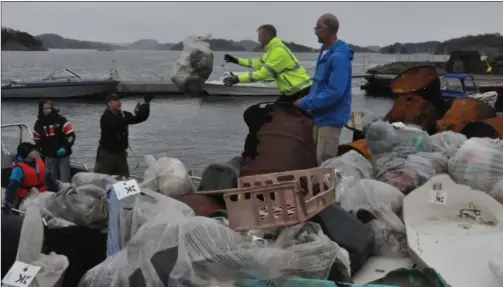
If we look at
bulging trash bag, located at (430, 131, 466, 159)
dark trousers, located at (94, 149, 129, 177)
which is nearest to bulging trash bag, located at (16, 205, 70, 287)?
bulging trash bag, located at (430, 131, 466, 159)

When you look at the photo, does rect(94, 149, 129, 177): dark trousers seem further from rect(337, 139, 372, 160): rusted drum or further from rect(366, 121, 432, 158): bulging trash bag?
rect(366, 121, 432, 158): bulging trash bag

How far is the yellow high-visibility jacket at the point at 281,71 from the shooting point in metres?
5.86

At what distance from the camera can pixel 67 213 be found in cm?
436

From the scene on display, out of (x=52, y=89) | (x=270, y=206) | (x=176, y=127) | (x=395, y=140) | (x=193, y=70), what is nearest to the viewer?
(x=270, y=206)

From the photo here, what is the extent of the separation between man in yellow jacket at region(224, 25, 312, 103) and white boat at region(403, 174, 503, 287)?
159 cm

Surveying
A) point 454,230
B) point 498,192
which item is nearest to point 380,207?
point 454,230

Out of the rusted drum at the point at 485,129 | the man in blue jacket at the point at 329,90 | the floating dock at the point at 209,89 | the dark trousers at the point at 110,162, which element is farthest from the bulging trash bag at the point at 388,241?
the floating dock at the point at 209,89

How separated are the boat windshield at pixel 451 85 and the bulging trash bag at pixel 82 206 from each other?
15104 mm

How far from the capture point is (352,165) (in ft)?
17.0

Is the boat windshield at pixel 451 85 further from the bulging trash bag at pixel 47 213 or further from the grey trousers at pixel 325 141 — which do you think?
the bulging trash bag at pixel 47 213

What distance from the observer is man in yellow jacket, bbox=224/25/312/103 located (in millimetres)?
5863

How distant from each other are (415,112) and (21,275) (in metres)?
5.39

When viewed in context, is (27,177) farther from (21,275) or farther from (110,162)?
(21,275)

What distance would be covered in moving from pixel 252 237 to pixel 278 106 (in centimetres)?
195
